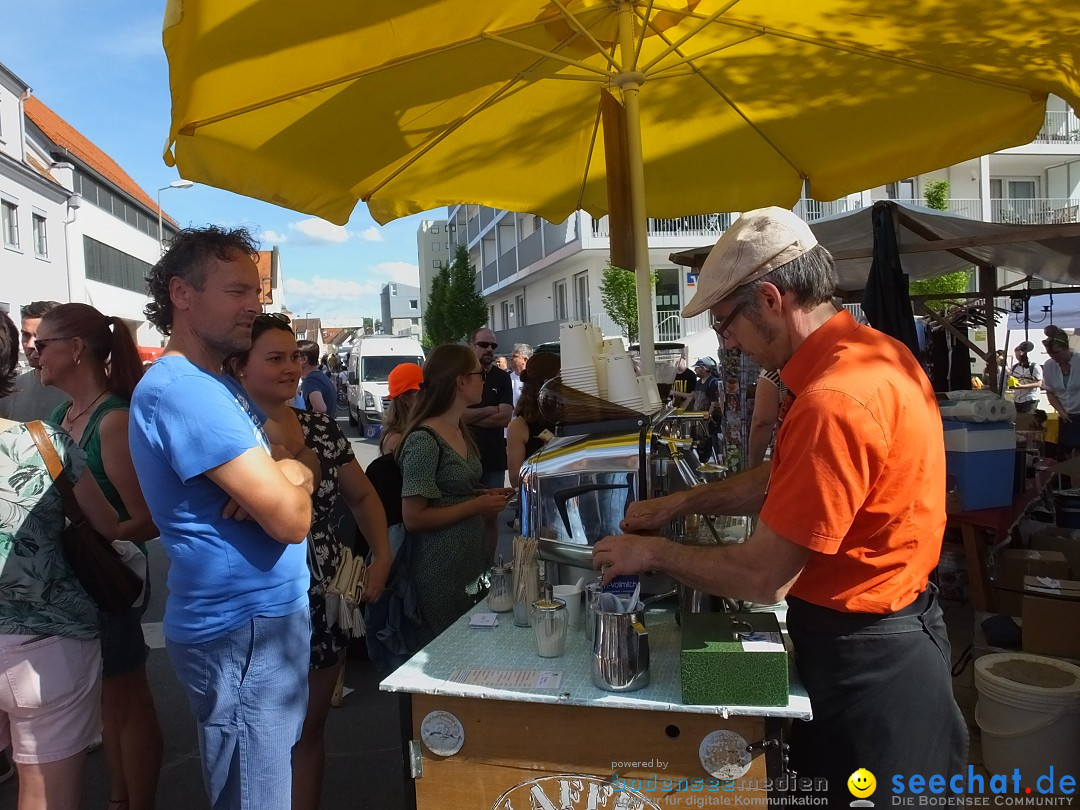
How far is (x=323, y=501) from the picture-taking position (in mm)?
2639

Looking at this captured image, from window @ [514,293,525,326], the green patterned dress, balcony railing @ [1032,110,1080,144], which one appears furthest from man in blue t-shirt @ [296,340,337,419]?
window @ [514,293,525,326]

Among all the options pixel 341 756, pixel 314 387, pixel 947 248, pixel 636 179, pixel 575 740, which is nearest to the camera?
pixel 575 740

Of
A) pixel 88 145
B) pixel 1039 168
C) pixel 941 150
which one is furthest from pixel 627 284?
pixel 88 145

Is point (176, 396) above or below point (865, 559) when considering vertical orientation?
above

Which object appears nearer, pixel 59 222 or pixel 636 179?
pixel 636 179

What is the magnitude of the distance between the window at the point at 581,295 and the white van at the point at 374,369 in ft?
25.3

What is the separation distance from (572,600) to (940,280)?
753 inches

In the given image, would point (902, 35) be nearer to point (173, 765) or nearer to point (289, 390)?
point (289, 390)

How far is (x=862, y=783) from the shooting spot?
161 cm

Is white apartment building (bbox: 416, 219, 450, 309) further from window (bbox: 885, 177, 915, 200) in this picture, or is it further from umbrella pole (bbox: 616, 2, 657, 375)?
umbrella pole (bbox: 616, 2, 657, 375)

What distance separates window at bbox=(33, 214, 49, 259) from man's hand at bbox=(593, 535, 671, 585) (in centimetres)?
2593

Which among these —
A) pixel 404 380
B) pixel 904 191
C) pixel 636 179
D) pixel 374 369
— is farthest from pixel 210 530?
pixel 904 191

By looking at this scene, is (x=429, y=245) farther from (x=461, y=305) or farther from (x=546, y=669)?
(x=546, y=669)

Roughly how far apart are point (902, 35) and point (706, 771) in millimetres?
2754
